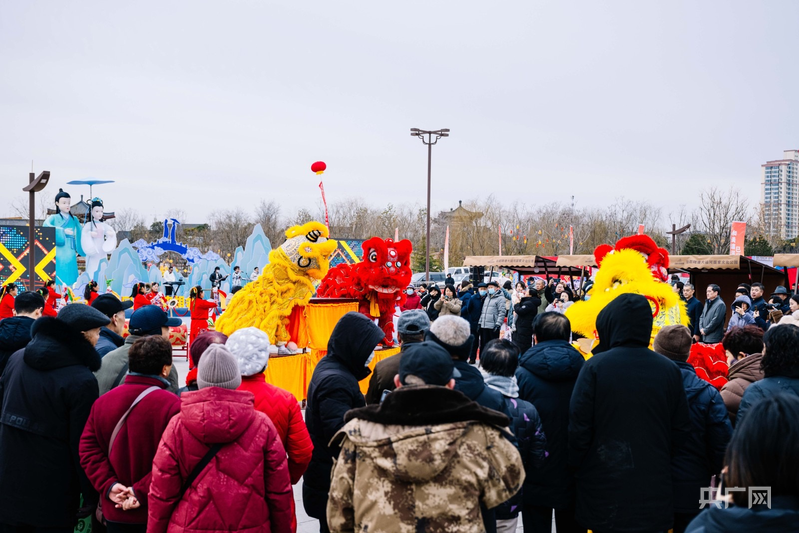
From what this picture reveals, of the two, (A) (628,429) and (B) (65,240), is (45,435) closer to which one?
(A) (628,429)

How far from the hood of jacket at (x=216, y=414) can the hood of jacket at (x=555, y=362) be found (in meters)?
1.72

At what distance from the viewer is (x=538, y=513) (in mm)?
3650

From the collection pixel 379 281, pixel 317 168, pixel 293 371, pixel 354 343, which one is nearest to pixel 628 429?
pixel 354 343

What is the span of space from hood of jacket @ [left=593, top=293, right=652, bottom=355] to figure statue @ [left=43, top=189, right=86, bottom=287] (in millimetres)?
16744

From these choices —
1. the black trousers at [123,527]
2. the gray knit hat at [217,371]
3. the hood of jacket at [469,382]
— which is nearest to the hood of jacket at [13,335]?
the black trousers at [123,527]

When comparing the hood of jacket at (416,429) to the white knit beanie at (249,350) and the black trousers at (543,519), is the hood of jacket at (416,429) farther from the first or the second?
the black trousers at (543,519)

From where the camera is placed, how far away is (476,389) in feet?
9.86

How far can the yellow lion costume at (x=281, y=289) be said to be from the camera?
7512 mm

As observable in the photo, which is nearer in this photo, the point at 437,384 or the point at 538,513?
the point at 437,384

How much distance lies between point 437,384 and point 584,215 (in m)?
51.8

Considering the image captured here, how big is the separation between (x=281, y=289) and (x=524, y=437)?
4.83 m

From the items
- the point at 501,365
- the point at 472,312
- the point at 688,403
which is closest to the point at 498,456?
the point at 501,365

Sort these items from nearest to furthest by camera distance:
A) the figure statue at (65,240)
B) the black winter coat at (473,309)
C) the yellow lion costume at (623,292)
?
the yellow lion costume at (623,292), the black winter coat at (473,309), the figure statue at (65,240)

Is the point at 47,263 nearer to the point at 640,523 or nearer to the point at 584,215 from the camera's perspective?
the point at 640,523
